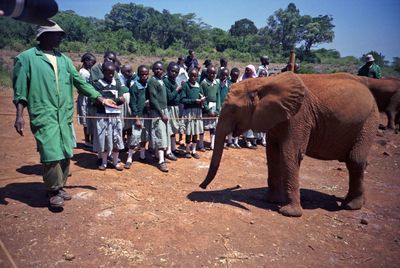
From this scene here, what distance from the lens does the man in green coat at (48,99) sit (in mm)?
4402

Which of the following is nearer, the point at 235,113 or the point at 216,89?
the point at 235,113

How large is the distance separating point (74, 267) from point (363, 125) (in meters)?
4.77

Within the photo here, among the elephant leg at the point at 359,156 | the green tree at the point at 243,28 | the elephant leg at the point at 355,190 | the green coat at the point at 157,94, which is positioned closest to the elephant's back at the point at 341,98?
the elephant leg at the point at 359,156

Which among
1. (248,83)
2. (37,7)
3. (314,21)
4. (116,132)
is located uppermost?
(314,21)

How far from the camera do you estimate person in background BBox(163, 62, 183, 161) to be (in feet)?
23.9

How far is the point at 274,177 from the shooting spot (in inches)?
223

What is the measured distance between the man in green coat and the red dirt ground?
0.68 metres

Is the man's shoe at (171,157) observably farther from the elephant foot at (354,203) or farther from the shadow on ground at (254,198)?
the elephant foot at (354,203)

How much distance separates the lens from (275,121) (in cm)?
491

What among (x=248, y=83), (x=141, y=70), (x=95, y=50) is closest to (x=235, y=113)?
(x=248, y=83)

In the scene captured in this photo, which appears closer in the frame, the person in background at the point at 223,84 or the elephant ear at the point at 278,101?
the elephant ear at the point at 278,101

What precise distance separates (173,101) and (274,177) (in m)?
3.12

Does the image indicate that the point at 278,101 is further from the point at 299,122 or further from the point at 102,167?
the point at 102,167

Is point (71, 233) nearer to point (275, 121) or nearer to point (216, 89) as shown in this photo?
point (275, 121)
